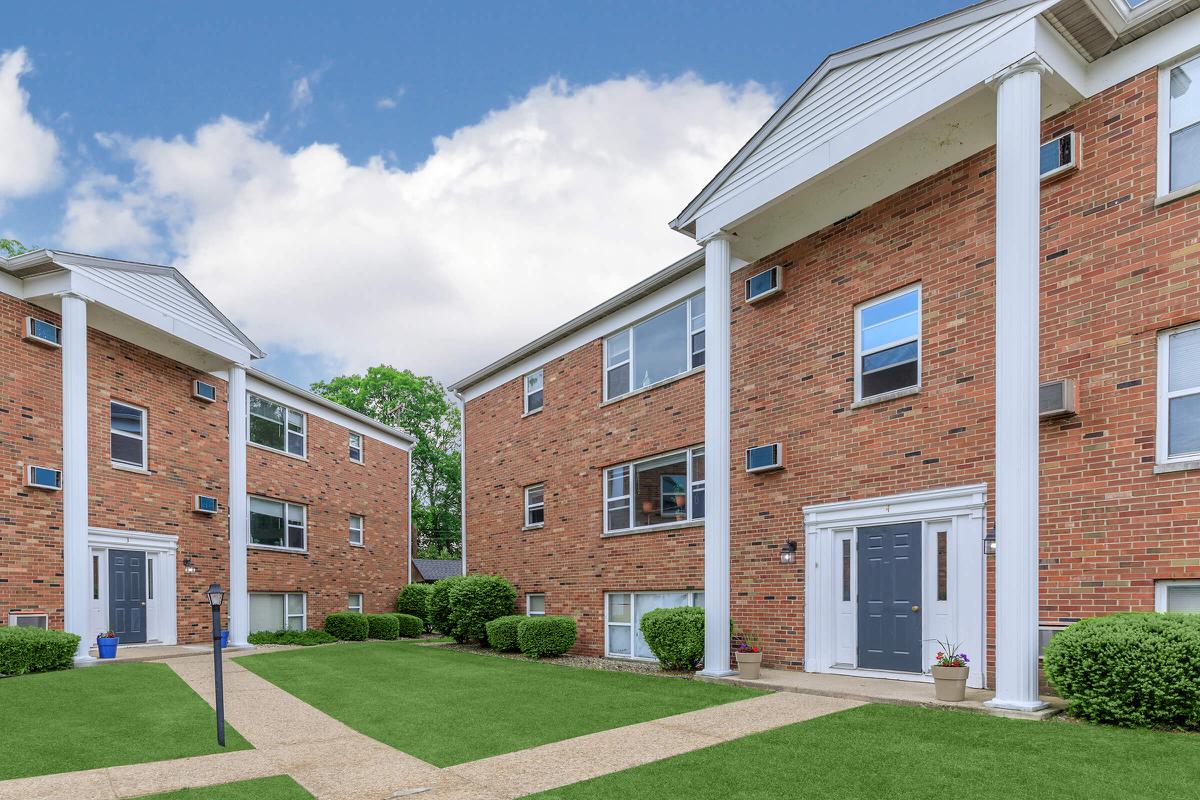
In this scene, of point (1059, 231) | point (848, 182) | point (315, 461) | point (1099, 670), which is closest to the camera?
point (1099, 670)

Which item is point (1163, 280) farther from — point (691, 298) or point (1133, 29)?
point (691, 298)

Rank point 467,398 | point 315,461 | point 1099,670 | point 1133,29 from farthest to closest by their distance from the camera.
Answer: point 315,461 → point 467,398 → point 1133,29 → point 1099,670

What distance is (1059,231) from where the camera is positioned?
9562 mm

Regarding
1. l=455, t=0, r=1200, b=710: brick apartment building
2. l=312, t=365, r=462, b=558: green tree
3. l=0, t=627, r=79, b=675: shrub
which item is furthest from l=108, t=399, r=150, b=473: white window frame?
l=312, t=365, r=462, b=558: green tree

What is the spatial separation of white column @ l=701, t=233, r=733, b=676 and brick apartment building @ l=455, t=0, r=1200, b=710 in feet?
0.12

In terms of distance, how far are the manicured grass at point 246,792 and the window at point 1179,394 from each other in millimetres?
8438

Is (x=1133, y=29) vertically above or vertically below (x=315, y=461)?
above

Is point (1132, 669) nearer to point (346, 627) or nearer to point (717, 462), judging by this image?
point (717, 462)

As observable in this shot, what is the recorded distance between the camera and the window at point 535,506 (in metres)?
19.2

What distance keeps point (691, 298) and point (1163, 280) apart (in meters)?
7.77

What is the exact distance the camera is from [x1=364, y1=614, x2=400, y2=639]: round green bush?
81.9ft

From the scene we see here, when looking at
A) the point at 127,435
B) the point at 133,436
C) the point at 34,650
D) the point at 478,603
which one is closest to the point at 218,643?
the point at 34,650

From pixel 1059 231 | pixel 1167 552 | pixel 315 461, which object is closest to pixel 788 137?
pixel 1059 231

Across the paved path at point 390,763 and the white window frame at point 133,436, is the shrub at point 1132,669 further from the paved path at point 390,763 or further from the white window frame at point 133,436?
the white window frame at point 133,436
